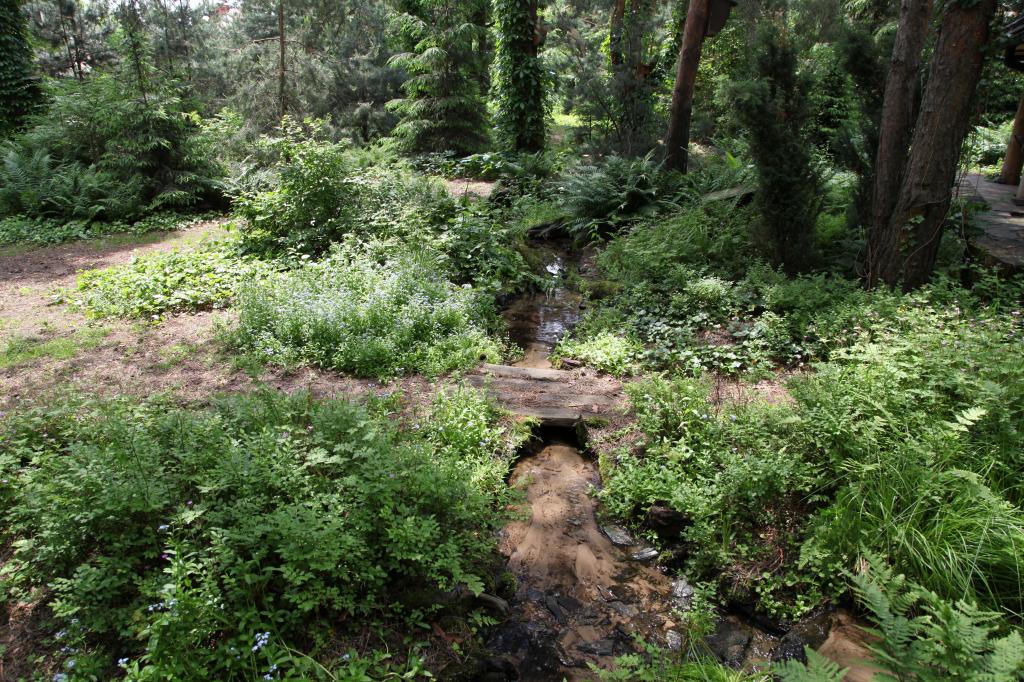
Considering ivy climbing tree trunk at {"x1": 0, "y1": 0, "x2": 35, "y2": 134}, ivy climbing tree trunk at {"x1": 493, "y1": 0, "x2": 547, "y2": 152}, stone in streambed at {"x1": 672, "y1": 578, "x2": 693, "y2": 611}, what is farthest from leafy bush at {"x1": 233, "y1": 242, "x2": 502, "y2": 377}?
ivy climbing tree trunk at {"x1": 0, "y1": 0, "x2": 35, "y2": 134}

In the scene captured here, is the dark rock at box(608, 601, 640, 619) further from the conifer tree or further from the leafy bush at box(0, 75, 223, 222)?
the conifer tree

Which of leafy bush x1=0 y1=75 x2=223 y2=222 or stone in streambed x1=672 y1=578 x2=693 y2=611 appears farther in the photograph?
leafy bush x1=0 y1=75 x2=223 y2=222

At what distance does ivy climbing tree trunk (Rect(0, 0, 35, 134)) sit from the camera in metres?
14.9

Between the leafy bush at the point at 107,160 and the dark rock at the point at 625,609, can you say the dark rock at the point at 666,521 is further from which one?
the leafy bush at the point at 107,160

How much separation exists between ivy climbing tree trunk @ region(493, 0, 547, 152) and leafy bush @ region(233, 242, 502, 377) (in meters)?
9.91

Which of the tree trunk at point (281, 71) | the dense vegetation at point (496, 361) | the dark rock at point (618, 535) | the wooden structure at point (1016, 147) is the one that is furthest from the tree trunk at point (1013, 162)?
the tree trunk at point (281, 71)

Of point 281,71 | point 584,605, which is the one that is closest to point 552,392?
point 584,605

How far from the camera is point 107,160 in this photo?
12.7m

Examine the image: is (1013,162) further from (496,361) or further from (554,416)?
(554,416)

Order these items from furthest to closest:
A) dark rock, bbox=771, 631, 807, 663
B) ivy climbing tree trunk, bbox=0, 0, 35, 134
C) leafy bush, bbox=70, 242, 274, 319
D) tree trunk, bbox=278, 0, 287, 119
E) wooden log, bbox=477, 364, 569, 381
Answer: ivy climbing tree trunk, bbox=0, 0, 35, 134 < tree trunk, bbox=278, 0, 287, 119 < leafy bush, bbox=70, 242, 274, 319 < wooden log, bbox=477, 364, 569, 381 < dark rock, bbox=771, 631, 807, 663

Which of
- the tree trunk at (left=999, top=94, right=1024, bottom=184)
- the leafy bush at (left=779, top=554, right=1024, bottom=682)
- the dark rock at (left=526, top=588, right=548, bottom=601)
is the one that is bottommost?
the dark rock at (left=526, top=588, right=548, bottom=601)

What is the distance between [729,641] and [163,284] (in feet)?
27.4

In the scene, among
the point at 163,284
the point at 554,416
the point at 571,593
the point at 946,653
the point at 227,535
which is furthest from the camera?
the point at 163,284

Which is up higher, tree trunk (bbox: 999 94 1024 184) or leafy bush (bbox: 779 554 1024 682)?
tree trunk (bbox: 999 94 1024 184)
